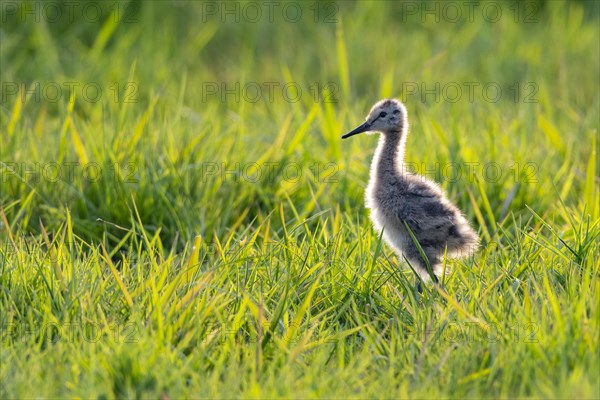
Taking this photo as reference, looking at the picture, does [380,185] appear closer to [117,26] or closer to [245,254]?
[245,254]

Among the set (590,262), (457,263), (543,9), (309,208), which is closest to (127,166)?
(309,208)

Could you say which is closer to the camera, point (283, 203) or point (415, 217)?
point (415, 217)

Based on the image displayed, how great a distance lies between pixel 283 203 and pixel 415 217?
1206 millimetres

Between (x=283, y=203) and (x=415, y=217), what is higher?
(x=415, y=217)

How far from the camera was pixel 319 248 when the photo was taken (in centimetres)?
438

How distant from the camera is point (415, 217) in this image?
4.39m

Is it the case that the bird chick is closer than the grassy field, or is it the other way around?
the grassy field

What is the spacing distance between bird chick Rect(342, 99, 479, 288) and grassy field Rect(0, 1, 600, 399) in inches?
4.3

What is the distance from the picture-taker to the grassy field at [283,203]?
135 inches

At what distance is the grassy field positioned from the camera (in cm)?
344

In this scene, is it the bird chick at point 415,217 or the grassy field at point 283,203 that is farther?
the bird chick at point 415,217

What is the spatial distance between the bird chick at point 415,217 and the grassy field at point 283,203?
0.11 metres

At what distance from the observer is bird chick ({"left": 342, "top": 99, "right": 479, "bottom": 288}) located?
4320 mm

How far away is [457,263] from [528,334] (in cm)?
80
